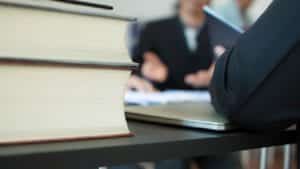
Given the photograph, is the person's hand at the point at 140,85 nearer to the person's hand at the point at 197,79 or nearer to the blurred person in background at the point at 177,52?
the blurred person in background at the point at 177,52

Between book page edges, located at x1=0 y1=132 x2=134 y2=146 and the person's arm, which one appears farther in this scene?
the person's arm

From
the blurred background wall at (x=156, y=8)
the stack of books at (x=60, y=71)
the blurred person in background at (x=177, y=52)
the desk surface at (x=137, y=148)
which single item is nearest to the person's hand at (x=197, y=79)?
the blurred person in background at (x=177, y=52)

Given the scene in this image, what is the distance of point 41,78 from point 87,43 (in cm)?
6

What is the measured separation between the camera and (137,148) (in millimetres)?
344

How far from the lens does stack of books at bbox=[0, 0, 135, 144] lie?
32 centimetres

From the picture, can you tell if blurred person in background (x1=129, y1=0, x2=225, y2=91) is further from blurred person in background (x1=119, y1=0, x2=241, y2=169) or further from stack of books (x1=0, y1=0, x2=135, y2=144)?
stack of books (x1=0, y1=0, x2=135, y2=144)

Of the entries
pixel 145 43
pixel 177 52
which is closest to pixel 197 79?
pixel 177 52

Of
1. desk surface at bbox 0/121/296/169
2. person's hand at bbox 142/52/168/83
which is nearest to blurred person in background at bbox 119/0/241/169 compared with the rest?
person's hand at bbox 142/52/168/83

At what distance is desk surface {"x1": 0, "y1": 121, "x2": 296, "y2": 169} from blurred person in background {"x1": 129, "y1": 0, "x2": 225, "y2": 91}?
6.48 feet

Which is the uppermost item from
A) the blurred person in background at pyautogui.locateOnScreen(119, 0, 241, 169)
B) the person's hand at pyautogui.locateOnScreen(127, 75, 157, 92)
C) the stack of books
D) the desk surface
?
the stack of books

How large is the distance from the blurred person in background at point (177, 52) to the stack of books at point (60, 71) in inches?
80.4

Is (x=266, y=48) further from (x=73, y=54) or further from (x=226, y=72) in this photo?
(x=73, y=54)

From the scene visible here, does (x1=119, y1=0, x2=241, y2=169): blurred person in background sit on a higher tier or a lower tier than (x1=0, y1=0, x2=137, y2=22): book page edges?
lower

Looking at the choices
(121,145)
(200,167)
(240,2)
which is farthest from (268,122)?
(240,2)
